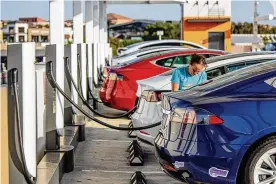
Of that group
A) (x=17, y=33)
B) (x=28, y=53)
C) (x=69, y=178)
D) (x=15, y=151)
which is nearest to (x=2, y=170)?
(x=15, y=151)

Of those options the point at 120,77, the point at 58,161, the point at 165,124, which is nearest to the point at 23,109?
the point at 165,124

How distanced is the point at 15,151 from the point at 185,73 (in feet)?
11.4

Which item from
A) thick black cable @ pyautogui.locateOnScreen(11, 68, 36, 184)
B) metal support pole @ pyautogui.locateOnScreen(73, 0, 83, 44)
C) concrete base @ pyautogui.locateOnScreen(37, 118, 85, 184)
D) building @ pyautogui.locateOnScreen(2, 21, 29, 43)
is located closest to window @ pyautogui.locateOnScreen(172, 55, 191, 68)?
metal support pole @ pyautogui.locateOnScreen(73, 0, 83, 44)

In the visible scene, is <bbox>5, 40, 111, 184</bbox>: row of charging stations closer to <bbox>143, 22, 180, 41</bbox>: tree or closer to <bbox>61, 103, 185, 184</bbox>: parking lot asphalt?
<bbox>61, 103, 185, 184</bbox>: parking lot asphalt

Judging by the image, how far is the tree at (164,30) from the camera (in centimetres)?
6222

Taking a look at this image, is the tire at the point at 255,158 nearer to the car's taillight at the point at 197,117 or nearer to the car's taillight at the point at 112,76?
the car's taillight at the point at 197,117

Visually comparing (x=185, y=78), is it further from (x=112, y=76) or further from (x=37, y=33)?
(x=112, y=76)

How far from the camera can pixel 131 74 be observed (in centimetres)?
1215

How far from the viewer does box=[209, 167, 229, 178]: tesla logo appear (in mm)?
5586

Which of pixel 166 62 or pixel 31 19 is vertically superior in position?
pixel 31 19

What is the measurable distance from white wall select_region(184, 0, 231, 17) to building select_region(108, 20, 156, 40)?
29948 mm

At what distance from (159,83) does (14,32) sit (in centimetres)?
314

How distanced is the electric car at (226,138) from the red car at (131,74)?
6096 mm

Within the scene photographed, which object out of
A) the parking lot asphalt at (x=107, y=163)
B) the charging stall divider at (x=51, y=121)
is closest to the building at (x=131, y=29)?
the parking lot asphalt at (x=107, y=163)
